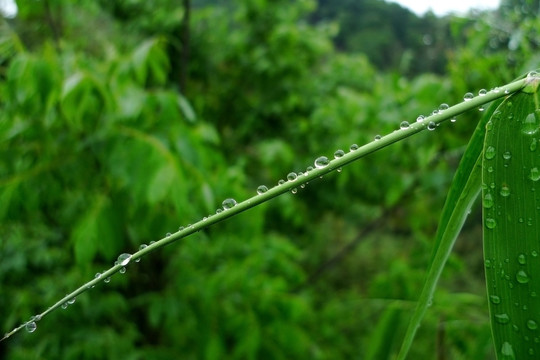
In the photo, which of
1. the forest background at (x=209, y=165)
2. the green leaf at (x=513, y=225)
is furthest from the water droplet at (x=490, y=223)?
the forest background at (x=209, y=165)

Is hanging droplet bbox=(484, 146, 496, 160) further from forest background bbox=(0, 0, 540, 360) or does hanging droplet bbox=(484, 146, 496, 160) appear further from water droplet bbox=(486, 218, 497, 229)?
forest background bbox=(0, 0, 540, 360)

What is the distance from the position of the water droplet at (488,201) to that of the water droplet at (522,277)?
0.04 meters

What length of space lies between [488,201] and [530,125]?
50mm

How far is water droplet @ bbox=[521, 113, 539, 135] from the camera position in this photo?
10.9 inches

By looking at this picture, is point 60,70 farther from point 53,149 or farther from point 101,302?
point 101,302

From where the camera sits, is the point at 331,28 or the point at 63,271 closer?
the point at 63,271

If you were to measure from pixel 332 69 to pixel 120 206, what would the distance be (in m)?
2.43

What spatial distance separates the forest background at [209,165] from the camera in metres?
0.96

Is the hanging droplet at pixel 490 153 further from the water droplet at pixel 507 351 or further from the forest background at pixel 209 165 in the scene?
the forest background at pixel 209 165

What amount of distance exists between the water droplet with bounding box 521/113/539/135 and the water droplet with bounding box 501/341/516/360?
0.12 m

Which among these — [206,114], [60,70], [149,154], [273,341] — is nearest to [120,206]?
[149,154]

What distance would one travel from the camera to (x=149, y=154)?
95 centimetres

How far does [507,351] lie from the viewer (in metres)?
0.28

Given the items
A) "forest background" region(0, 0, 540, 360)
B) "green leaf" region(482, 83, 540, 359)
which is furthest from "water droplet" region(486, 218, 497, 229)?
"forest background" region(0, 0, 540, 360)
